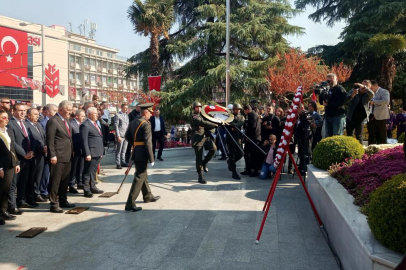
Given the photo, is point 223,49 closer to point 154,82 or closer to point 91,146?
point 154,82

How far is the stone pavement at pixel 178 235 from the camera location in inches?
157

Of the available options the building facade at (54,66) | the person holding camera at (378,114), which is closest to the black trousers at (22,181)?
the person holding camera at (378,114)

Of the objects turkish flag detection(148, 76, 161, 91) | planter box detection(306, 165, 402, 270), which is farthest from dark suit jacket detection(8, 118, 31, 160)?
turkish flag detection(148, 76, 161, 91)

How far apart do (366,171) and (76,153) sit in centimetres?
600

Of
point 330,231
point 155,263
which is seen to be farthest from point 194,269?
point 330,231

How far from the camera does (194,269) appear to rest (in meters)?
3.78

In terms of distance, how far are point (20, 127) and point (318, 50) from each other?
2542cm

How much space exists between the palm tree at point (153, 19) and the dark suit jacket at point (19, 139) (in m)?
14.8

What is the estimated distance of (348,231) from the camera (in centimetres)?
345

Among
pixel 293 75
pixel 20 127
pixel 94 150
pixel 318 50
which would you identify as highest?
pixel 318 50

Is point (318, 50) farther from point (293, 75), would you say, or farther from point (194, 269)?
point (194, 269)

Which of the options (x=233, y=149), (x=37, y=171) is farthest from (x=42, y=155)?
(x=233, y=149)

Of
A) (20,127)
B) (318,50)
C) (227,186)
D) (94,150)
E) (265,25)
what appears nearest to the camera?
(20,127)

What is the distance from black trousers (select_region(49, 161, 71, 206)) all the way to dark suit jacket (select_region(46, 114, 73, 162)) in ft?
0.50
